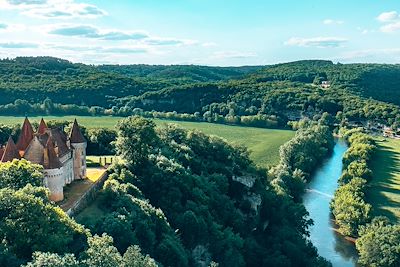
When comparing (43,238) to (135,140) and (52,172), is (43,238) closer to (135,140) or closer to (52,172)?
(52,172)

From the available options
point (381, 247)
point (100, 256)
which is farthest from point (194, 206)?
point (100, 256)

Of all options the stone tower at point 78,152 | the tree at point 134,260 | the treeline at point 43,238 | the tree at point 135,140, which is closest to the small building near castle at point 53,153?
the stone tower at point 78,152

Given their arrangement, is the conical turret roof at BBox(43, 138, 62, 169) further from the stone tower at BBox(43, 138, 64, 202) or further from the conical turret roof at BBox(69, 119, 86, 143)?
the conical turret roof at BBox(69, 119, 86, 143)

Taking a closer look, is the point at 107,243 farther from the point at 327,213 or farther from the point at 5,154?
the point at 327,213

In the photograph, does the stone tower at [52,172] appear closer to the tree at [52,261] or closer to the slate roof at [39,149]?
the slate roof at [39,149]

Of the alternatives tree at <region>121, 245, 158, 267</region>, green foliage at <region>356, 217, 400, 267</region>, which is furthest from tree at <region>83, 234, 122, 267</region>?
green foliage at <region>356, 217, 400, 267</region>

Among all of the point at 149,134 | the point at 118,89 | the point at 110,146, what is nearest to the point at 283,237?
the point at 149,134

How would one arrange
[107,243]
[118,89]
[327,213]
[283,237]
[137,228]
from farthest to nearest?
[118,89] → [327,213] → [283,237] → [137,228] → [107,243]

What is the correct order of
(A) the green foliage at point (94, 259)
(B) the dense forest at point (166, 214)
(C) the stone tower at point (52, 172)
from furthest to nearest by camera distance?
(C) the stone tower at point (52, 172), (B) the dense forest at point (166, 214), (A) the green foliage at point (94, 259)
